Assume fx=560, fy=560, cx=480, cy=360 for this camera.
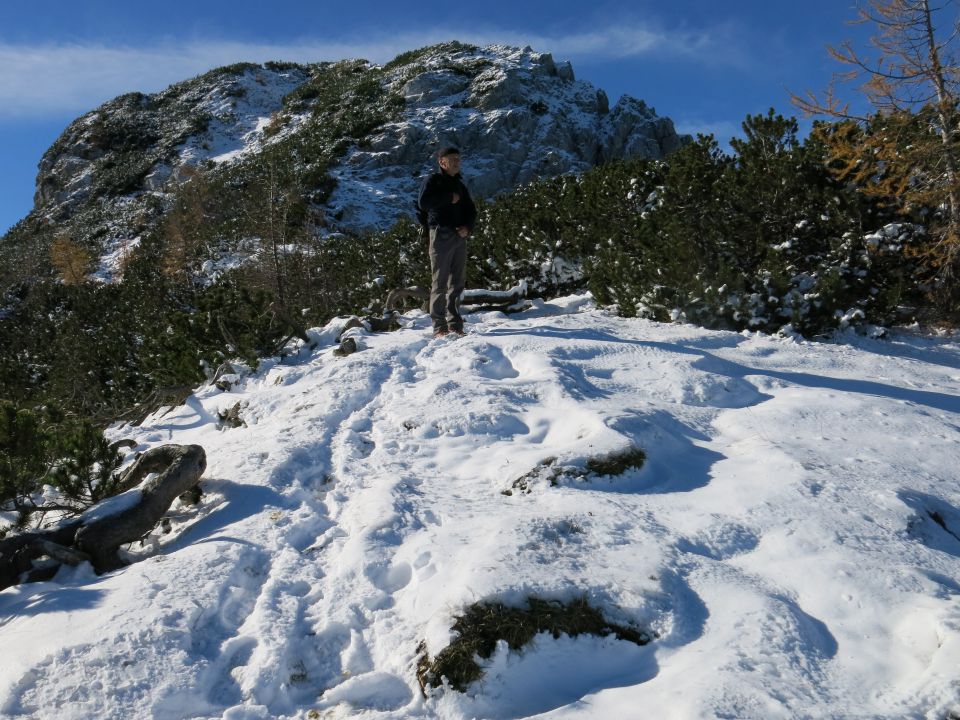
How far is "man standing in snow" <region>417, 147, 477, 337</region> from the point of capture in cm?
574

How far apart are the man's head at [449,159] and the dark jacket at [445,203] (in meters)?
0.08

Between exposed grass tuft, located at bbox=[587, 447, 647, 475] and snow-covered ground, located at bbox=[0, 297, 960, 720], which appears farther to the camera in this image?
exposed grass tuft, located at bbox=[587, 447, 647, 475]

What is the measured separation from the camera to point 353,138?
35.9 meters

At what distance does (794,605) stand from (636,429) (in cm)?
151

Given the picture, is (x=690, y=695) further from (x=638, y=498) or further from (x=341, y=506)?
(x=341, y=506)

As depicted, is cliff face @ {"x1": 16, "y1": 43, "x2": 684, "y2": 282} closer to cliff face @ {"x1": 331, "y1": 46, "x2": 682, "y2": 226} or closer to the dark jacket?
cliff face @ {"x1": 331, "y1": 46, "x2": 682, "y2": 226}

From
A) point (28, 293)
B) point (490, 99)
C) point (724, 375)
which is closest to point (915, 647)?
point (724, 375)

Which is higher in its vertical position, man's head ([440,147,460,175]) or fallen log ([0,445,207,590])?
man's head ([440,147,460,175])

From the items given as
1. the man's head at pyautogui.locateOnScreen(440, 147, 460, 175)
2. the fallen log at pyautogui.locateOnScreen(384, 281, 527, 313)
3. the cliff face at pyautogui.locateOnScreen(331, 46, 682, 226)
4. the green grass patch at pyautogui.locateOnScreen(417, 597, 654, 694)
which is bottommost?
the green grass patch at pyautogui.locateOnScreen(417, 597, 654, 694)

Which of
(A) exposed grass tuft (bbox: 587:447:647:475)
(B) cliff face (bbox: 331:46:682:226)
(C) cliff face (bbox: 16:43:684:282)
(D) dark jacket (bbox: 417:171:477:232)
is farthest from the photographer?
(B) cliff face (bbox: 331:46:682:226)

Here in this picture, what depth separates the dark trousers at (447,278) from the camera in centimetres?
598

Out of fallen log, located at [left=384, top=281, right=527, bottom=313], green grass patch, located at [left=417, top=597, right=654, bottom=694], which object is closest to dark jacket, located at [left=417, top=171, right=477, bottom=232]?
fallen log, located at [left=384, top=281, right=527, bottom=313]

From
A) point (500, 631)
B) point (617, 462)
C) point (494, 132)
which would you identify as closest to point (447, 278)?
point (617, 462)

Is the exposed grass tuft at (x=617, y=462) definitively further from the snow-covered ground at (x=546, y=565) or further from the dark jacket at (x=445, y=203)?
the dark jacket at (x=445, y=203)
